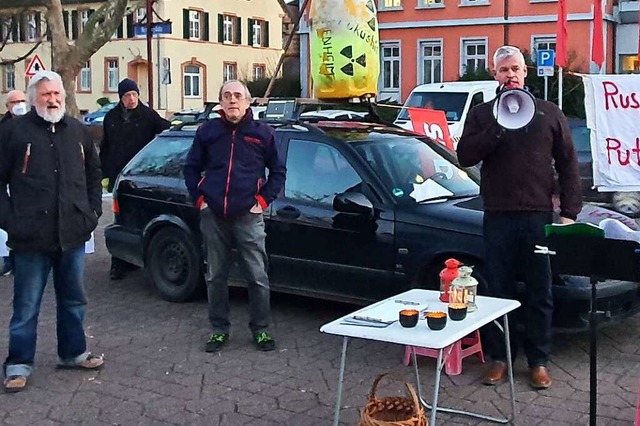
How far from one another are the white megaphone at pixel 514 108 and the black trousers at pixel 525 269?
57 cm

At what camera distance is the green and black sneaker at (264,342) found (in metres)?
6.68

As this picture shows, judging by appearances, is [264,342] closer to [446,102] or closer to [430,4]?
[446,102]

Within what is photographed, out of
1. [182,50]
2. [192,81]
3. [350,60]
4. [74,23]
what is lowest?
[350,60]

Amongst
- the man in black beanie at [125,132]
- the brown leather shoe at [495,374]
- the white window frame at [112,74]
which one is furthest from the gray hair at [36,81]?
the white window frame at [112,74]

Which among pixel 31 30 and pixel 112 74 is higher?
pixel 31 30

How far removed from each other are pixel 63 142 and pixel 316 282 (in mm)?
2356

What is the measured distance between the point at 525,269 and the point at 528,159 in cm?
69

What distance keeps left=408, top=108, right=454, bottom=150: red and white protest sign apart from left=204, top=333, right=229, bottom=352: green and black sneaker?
141 inches

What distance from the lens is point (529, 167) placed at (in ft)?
18.4

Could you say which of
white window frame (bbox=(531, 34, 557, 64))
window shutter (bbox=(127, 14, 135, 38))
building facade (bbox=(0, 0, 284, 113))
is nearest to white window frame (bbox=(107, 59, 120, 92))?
building facade (bbox=(0, 0, 284, 113))

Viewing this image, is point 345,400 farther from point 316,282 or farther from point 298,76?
point 298,76

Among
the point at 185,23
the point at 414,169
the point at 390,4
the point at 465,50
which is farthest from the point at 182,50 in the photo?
the point at 414,169

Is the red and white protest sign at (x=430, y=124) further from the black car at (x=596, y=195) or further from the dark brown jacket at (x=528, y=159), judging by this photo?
the black car at (x=596, y=195)

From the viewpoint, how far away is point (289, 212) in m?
7.42
